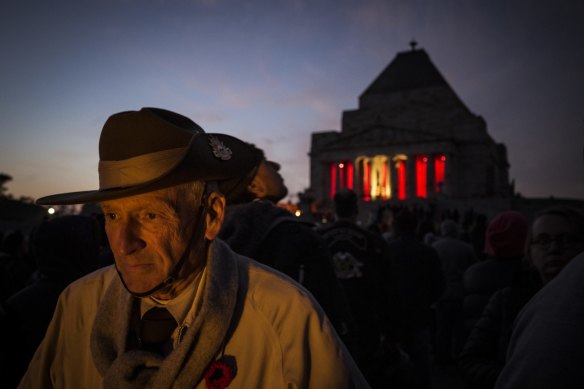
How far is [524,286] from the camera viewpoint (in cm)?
288

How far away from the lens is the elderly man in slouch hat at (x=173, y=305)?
58.6 inches

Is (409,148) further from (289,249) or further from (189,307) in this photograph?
(189,307)

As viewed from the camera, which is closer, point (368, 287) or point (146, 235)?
point (146, 235)

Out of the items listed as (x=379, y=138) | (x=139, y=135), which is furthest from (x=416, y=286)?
(x=379, y=138)

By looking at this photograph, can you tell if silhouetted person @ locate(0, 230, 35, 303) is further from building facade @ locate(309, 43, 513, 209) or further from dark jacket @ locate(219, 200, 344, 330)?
building facade @ locate(309, 43, 513, 209)

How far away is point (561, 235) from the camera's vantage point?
274 centimetres

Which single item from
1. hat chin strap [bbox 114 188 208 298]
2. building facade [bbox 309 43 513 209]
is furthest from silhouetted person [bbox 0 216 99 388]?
building facade [bbox 309 43 513 209]

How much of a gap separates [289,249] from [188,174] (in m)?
1.56

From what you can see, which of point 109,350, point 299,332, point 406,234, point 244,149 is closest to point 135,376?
point 109,350

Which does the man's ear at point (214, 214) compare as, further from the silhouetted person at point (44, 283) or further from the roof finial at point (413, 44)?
the roof finial at point (413, 44)

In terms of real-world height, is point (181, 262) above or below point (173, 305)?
above

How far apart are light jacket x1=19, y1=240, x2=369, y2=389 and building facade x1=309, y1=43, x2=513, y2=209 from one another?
38602mm

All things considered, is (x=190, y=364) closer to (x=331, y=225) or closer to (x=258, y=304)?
(x=258, y=304)

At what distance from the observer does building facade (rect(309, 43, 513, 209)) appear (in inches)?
1703
